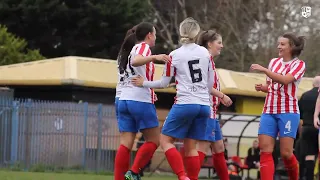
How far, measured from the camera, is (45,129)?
25344 mm

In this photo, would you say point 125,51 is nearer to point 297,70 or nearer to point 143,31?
point 143,31

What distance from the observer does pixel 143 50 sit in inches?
450

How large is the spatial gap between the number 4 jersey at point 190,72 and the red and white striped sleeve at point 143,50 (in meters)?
0.33

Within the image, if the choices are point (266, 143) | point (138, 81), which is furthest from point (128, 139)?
point (266, 143)

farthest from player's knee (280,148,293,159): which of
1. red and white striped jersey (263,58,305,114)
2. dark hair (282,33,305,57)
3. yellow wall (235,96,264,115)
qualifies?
yellow wall (235,96,264,115)

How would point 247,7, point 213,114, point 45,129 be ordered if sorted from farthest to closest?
1. point 247,7
2. point 45,129
3. point 213,114

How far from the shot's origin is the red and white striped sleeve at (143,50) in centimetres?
1138

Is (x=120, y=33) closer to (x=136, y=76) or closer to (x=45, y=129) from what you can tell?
(x=45, y=129)

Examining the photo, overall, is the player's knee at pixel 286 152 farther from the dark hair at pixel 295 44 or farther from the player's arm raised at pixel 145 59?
the player's arm raised at pixel 145 59

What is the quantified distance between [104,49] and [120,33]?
4.16 ft

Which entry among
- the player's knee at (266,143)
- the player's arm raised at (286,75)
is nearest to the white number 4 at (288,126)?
the player's knee at (266,143)

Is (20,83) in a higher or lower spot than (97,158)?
higher

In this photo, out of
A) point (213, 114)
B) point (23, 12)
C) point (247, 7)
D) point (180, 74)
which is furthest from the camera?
point (247, 7)

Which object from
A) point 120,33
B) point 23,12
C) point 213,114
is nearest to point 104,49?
point 120,33
